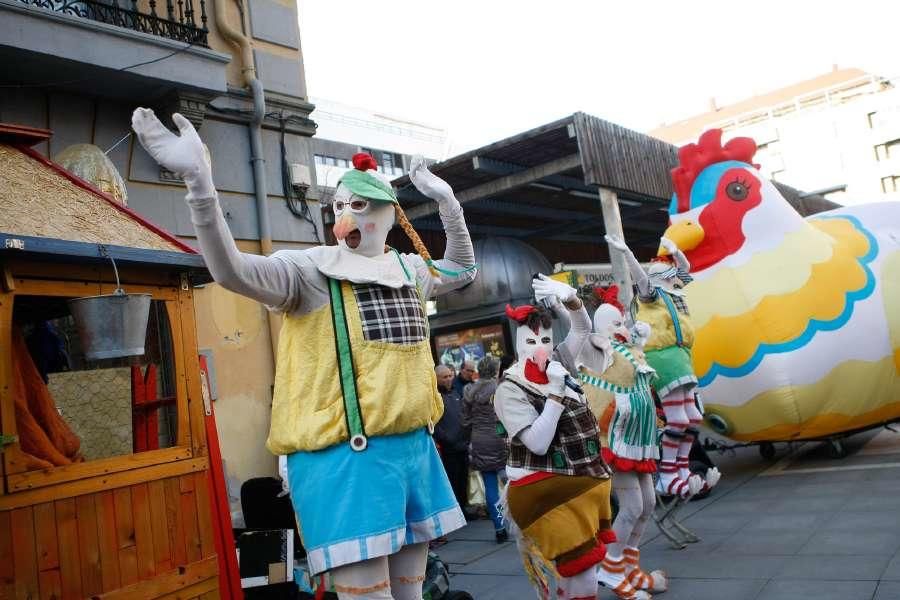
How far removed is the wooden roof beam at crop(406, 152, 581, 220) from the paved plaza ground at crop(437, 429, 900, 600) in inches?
160

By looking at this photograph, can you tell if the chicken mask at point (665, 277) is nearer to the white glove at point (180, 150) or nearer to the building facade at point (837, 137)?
the white glove at point (180, 150)

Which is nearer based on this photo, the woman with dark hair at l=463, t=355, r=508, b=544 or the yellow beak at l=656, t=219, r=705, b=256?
the woman with dark hair at l=463, t=355, r=508, b=544

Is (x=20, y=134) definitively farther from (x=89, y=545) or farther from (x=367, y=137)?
(x=367, y=137)

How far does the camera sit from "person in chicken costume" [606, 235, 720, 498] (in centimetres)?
550

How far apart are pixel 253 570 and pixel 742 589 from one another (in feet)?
8.95

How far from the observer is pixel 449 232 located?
282 cm

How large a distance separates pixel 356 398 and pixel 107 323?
125 centimetres

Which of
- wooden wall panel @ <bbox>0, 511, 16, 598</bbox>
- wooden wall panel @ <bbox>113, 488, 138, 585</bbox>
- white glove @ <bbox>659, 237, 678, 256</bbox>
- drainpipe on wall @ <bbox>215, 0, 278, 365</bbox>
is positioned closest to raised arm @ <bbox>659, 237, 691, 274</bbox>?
white glove @ <bbox>659, 237, 678, 256</bbox>

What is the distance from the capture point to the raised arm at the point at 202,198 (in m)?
1.84

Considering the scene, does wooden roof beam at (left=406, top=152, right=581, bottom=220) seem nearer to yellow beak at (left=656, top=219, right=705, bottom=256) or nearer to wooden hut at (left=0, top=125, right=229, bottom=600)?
yellow beak at (left=656, top=219, right=705, bottom=256)

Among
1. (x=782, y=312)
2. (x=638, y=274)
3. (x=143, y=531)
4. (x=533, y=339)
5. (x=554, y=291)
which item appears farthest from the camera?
(x=782, y=312)

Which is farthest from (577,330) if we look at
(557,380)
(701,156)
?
(701,156)

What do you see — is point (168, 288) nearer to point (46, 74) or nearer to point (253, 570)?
point (253, 570)

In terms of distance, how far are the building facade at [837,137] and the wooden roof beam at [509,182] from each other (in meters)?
27.8
